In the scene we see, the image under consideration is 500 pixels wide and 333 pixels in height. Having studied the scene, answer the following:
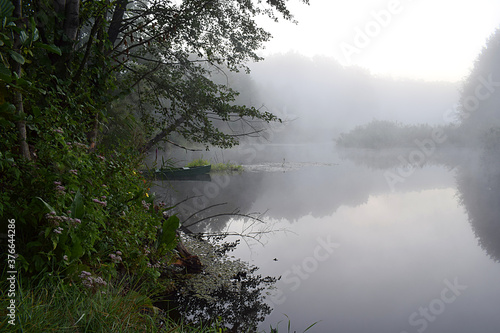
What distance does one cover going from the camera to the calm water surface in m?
3.71

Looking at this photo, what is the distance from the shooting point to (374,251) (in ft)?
18.6

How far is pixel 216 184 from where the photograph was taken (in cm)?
1242

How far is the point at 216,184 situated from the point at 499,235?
345 inches

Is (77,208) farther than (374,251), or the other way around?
(374,251)

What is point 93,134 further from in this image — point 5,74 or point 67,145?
point 5,74

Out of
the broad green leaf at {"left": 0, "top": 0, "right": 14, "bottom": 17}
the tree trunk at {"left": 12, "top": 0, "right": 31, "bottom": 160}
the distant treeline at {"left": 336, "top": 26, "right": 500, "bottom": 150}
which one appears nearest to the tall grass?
the tree trunk at {"left": 12, "top": 0, "right": 31, "bottom": 160}

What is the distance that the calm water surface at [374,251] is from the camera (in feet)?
12.2

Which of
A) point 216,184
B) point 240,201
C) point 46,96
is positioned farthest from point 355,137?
point 46,96

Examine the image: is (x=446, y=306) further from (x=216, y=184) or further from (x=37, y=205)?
(x=216, y=184)

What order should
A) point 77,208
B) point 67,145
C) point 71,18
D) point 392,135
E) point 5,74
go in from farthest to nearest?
point 392,135
point 71,18
point 67,145
point 77,208
point 5,74

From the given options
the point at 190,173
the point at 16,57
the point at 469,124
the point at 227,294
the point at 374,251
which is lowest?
the point at 227,294

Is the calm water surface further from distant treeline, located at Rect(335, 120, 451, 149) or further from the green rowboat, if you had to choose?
distant treeline, located at Rect(335, 120, 451, 149)

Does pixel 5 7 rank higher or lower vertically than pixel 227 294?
higher

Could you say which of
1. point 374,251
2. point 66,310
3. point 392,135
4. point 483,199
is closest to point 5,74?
point 66,310
